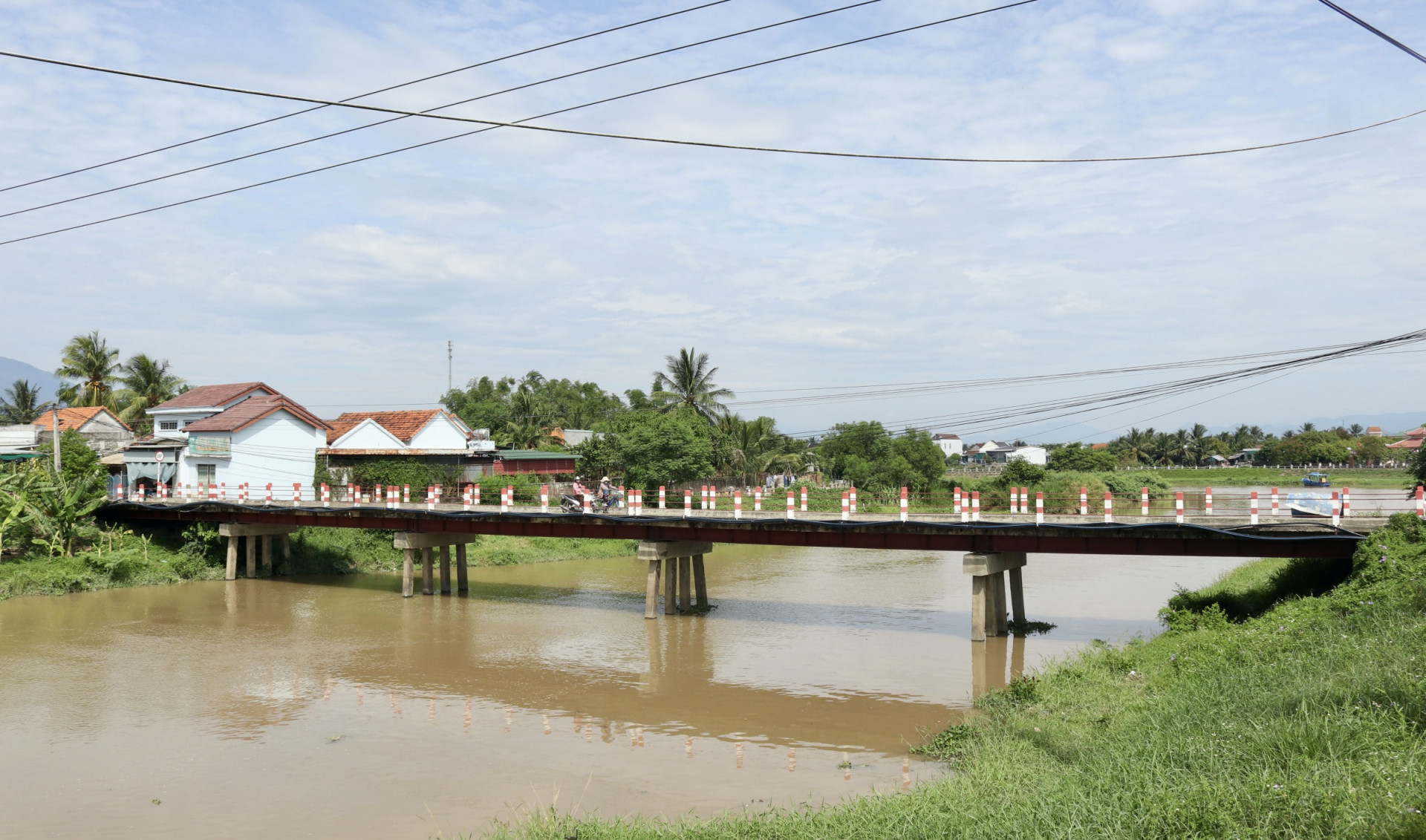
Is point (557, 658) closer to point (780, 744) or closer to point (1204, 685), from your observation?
point (780, 744)

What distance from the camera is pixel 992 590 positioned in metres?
22.6

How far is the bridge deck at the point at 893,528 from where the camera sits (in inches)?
752

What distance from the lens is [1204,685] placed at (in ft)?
41.8

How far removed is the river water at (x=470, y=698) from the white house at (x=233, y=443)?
9.39m

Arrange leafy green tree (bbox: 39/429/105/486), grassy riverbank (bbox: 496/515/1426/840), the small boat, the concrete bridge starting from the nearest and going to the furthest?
1. grassy riverbank (bbox: 496/515/1426/840)
2. the small boat
3. the concrete bridge
4. leafy green tree (bbox: 39/429/105/486)

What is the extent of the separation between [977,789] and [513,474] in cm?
4224

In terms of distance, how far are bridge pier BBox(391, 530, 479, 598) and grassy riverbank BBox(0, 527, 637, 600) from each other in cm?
695

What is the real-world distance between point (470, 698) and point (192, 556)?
73.3 feet

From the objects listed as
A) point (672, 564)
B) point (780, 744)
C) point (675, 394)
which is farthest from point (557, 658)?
point (675, 394)

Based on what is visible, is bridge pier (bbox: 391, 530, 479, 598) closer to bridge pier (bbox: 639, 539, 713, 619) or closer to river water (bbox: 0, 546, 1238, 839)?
river water (bbox: 0, 546, 1238, 839)

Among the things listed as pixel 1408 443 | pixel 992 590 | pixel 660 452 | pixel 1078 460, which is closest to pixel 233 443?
pixel 660 452

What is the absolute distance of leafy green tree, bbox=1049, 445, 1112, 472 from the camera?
78.8 meters

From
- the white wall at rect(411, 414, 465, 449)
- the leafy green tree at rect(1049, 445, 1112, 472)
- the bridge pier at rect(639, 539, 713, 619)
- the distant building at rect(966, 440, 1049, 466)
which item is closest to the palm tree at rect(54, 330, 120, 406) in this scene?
the white wall at rect(411, 414, 465, 449)

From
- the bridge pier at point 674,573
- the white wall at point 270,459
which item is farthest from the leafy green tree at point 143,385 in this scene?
the bridge pier at point 674,573
